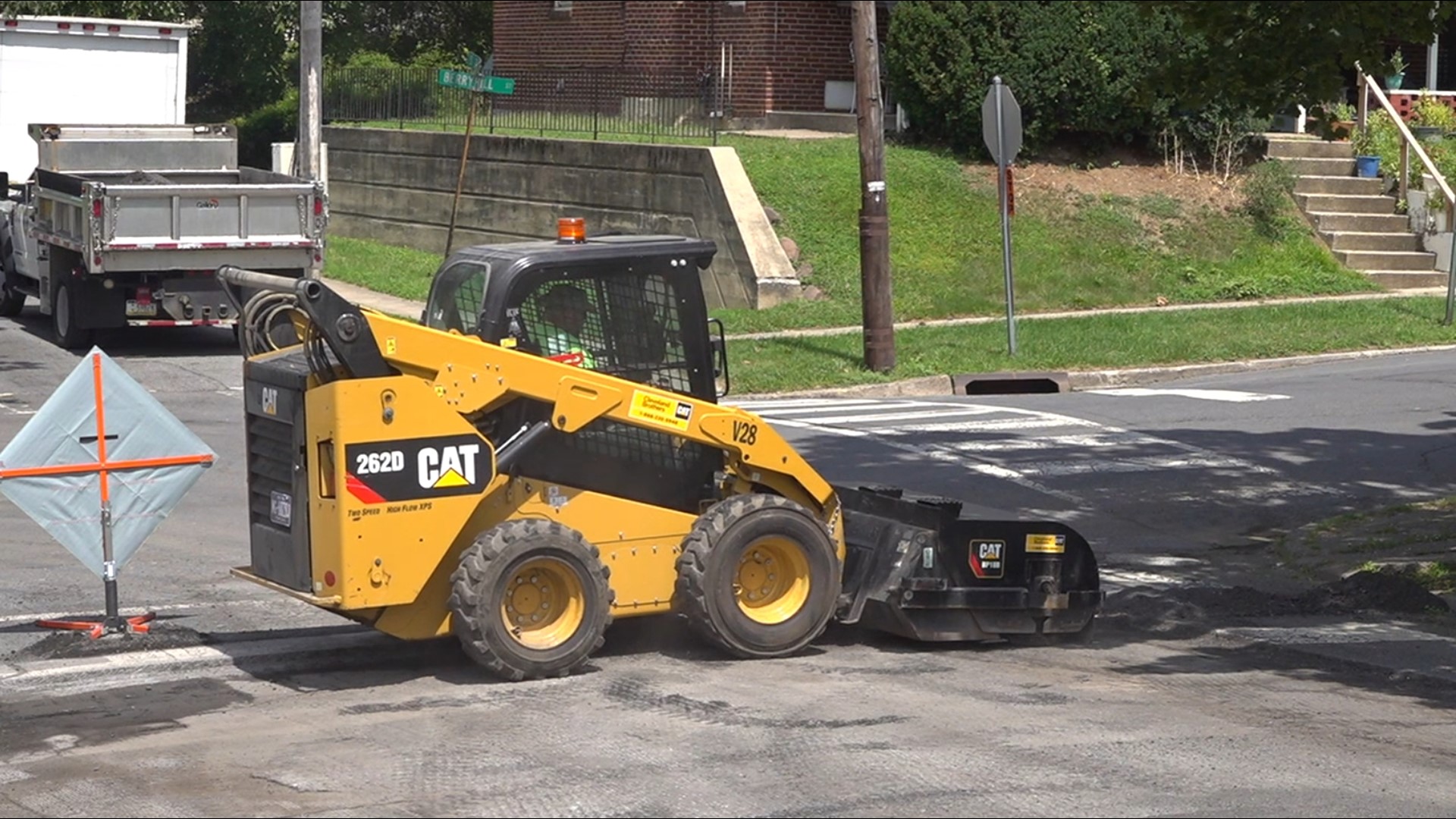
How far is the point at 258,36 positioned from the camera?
45.7 meters

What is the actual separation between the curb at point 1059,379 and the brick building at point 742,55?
11.6 m

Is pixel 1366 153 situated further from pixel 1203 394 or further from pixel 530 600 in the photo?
pixel 530 600

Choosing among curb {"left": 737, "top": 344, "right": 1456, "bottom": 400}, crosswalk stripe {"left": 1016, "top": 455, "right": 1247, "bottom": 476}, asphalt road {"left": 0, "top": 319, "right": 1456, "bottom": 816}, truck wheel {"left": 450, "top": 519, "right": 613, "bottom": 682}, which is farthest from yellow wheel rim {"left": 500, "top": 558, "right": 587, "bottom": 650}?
curb {"left": 737, "top": 344, "right": 1456, "bottom": 400}

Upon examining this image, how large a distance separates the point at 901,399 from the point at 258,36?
30243mm

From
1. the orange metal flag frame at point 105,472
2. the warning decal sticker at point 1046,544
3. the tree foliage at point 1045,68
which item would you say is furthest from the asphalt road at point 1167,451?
the tree foliage at point 1045,68

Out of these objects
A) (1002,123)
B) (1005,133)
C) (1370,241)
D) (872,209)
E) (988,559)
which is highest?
(1002,123)

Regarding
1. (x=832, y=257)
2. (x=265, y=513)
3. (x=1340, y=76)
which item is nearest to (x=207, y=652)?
(x=265, y=513)

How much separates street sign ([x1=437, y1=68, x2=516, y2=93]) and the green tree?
1455 centimetres

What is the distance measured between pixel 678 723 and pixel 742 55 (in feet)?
86.8

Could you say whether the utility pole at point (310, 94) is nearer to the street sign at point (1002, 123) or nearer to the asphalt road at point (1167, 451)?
the street sign at point (1002, 123)

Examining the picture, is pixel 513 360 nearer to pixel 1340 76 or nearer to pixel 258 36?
pixel 1340 76

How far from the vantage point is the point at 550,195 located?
29.0m

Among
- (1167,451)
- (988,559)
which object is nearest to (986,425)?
(1167,451)

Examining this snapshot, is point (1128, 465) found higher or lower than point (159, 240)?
lower
